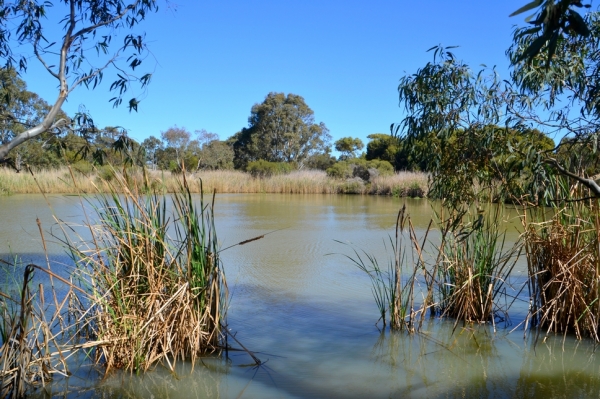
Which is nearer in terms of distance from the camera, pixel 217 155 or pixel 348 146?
pixel 217 155

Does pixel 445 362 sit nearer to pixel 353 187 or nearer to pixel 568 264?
pixel 568 264

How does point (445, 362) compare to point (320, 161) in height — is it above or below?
below

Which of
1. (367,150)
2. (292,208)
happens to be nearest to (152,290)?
(292,208)

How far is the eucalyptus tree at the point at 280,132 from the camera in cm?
3153

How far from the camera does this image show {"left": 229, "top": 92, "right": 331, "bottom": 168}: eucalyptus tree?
31.5 meters

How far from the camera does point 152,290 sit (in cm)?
304

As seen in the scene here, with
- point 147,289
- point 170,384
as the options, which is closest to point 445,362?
point 170,384

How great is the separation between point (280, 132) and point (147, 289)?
2891 centimetres

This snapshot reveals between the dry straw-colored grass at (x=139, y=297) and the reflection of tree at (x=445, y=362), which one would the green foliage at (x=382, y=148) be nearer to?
the reflection of tree at (x=445, y=362)

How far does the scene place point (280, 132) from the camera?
31703 mm

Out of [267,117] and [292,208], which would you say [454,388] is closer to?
[292,208]

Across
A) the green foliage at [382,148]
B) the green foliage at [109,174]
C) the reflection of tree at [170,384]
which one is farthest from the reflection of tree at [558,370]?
the green foliage at [382,148]

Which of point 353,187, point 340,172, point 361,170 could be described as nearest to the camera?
point 353,187

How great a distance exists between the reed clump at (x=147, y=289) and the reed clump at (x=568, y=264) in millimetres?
2118
